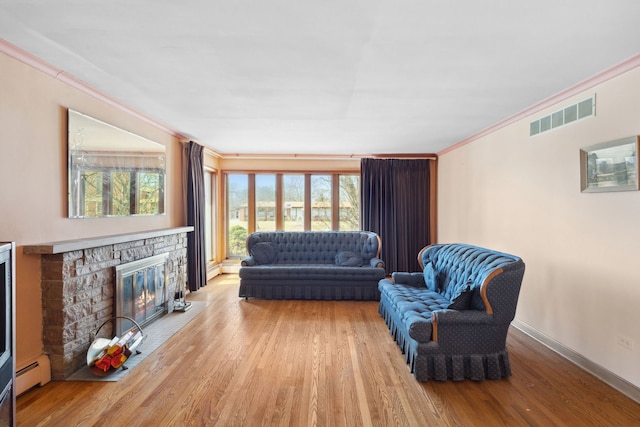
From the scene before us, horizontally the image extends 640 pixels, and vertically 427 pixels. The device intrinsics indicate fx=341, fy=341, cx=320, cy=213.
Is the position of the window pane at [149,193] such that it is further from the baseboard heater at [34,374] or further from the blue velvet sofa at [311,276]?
the baseboard heater at [34,374]

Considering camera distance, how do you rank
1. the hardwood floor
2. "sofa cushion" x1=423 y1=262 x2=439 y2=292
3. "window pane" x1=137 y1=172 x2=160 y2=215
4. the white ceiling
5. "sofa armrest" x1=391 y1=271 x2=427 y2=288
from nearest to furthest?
the white ceiling < the hardwood floor < "sofa cushion" x1=423 y1=262 x2=439 y2=292 < "window pane" x1=137 y1=172 x2=160 y2=215 < "sofa armrest" x1=391 y1=271 x2=427 y2=288

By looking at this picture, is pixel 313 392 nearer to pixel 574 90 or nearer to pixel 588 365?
pixel 588 365

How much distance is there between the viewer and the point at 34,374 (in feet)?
8.55

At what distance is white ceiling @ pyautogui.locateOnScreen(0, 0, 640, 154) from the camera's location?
1929 mm

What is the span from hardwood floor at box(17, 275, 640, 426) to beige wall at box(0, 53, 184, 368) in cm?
73

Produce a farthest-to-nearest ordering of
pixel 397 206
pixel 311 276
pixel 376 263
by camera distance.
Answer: pixel 397 206 → pixel 376 263 → pixel 311 276

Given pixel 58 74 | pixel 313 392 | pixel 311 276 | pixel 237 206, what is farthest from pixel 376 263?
pixel 58 74

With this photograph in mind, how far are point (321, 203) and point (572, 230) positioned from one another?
4.70 meters

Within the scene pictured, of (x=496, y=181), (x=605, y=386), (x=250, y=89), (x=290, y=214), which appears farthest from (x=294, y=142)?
(x=605, y=386)

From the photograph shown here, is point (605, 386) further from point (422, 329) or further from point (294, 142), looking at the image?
point (294, 142)

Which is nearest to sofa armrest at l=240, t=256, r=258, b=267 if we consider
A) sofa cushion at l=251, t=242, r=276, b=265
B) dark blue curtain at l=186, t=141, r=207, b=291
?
sofa cushion at l=251, t=242, r=276, b=265

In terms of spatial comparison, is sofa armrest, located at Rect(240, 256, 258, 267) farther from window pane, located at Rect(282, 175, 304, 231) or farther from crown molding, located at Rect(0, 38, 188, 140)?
crown molding, located at Rect(0, 38, 188, 140)

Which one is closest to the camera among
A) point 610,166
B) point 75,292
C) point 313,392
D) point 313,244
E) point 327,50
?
point 327,50

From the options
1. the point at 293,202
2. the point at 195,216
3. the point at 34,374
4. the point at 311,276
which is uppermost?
the point at 293,202
